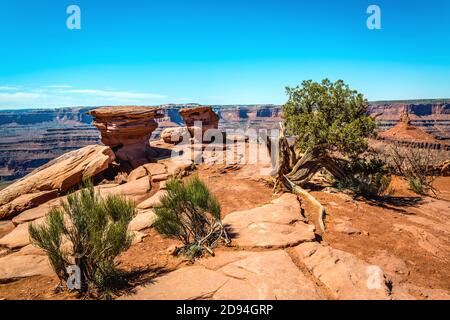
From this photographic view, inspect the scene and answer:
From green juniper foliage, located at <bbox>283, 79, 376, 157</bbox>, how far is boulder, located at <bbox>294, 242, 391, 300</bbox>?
4829 mm

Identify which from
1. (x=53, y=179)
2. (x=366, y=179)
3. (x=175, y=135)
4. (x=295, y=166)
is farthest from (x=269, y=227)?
(x=175, y=135)

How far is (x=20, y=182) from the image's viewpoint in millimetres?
13711

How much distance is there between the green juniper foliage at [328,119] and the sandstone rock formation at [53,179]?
389 inches

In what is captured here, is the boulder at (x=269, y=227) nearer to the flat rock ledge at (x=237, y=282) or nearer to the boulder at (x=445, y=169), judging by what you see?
the flat rock ledge at (x=237, y=282)

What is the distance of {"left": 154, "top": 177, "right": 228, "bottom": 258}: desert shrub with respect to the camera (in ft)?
20.9

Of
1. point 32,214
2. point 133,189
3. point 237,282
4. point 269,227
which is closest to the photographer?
point 237,282

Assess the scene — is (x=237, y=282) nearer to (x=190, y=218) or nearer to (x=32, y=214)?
(x=190, y=218)

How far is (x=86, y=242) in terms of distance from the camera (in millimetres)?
5012

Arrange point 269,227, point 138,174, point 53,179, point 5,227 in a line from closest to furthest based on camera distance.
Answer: point 269,227, point 5,227, point 53,179, point 138,174

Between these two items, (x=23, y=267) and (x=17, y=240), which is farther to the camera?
(x=17, y=240)

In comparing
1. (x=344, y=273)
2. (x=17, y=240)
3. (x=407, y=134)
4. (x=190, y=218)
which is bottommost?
(x=17, y=240)

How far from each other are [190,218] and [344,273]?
3455 millimetres

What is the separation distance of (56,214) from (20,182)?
37.1 ft
